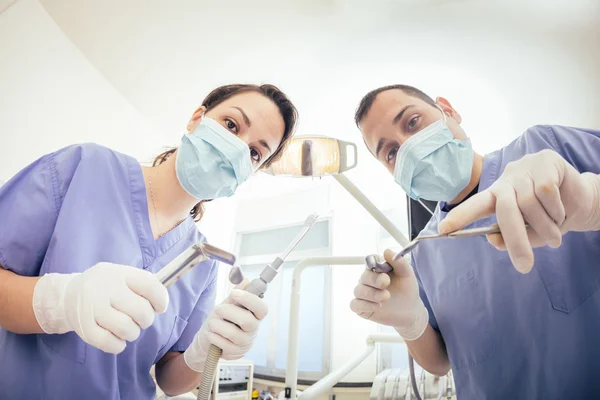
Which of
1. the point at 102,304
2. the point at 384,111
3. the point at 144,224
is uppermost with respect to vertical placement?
the point at 384,111

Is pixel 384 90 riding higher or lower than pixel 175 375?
higher

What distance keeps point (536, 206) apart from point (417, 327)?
1.75 feet

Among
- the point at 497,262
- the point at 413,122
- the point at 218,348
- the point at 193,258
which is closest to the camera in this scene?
the point at 193,258

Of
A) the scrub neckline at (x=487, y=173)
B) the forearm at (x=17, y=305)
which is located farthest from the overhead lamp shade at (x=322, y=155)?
the forearm at (x=17, y=305)

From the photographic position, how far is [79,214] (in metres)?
0.75

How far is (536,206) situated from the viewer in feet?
1.73

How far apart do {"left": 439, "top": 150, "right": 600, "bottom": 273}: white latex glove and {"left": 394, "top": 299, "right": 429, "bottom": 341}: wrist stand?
16.3 inches

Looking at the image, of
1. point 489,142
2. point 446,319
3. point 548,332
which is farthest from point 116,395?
point 489,142

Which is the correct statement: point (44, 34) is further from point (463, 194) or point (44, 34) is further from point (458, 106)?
point (458, 106)

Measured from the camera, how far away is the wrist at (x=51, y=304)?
0.56 m

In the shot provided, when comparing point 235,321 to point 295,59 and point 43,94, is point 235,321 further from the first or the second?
point 43,94

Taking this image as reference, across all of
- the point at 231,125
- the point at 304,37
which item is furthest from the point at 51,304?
the point at 304,37

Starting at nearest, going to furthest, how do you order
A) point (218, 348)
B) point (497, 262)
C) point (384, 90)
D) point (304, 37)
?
point (218, 348) → point (497, 262) → point (384, 90) → point (304, 37)

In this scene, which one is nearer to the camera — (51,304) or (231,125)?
(51,304)
